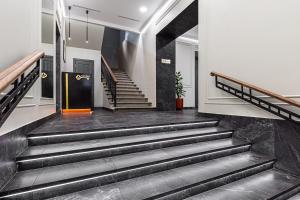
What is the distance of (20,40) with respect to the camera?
1943 mm

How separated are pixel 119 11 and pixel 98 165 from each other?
18.2ft

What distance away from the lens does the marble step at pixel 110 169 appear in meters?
1.47

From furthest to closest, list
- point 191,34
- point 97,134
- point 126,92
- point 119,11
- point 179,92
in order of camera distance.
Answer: point 191,34 < point 179,92 < point 126,92 < point 119,11 < point 97,134

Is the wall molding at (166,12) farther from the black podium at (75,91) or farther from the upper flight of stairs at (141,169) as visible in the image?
the upper flight of stairs at (141,169)

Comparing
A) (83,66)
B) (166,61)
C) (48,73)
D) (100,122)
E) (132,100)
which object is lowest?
(100,122)

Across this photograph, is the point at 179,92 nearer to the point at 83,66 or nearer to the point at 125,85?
the point at 125,85

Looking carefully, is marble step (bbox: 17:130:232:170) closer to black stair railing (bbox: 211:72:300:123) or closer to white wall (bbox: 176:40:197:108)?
black stair railing (bbox: 211:72:300:123)

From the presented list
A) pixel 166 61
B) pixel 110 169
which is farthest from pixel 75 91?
pixel 110 169

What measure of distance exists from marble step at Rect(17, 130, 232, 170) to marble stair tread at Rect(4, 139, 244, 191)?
0.21 ft

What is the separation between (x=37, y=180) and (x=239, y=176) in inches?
86.9

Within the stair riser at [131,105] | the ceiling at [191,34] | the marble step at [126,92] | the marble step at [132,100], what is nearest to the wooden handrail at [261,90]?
the stair riser at [131,105]

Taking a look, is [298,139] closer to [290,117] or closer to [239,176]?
[290,117]

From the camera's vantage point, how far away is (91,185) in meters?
1.62

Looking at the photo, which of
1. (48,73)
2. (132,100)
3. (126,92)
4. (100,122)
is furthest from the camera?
(126,92)
